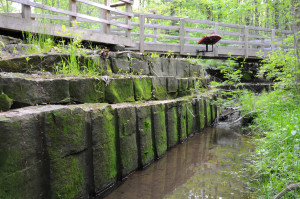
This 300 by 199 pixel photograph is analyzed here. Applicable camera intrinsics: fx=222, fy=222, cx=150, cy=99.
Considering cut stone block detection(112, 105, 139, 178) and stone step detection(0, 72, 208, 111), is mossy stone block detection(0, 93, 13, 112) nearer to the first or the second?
stone step detection(0, 72, 208, 111)

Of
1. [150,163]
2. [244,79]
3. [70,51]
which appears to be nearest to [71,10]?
[70,51]

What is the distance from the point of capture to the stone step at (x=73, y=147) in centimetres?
193

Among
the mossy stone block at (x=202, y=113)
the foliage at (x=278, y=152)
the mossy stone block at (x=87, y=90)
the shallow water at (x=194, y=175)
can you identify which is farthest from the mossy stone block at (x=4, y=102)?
the mossy stone block at (x=202, y=113)

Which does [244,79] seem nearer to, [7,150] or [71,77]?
[71,77]

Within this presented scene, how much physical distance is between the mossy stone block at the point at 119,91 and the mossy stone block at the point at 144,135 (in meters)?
0.34

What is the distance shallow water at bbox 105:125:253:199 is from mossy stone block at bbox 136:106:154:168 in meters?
0.18

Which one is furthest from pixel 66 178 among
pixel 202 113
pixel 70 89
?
pixel 202 113

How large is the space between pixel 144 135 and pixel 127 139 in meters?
0.54

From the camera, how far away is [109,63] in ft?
13.7

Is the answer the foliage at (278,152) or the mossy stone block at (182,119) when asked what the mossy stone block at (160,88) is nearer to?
the mossy stone block at (182,119)

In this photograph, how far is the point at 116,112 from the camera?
3.29 metres

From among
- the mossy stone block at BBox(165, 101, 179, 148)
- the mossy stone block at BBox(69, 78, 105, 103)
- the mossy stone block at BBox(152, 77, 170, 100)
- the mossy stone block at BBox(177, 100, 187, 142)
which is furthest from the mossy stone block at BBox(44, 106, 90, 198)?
→ the mossy stone block at BBox(177, 100, 187, 142)

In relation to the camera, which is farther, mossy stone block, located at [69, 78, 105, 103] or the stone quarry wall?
mossy stone block, located at [69, 78, 105, 103]

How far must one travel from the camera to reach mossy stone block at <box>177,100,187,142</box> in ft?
18.0
